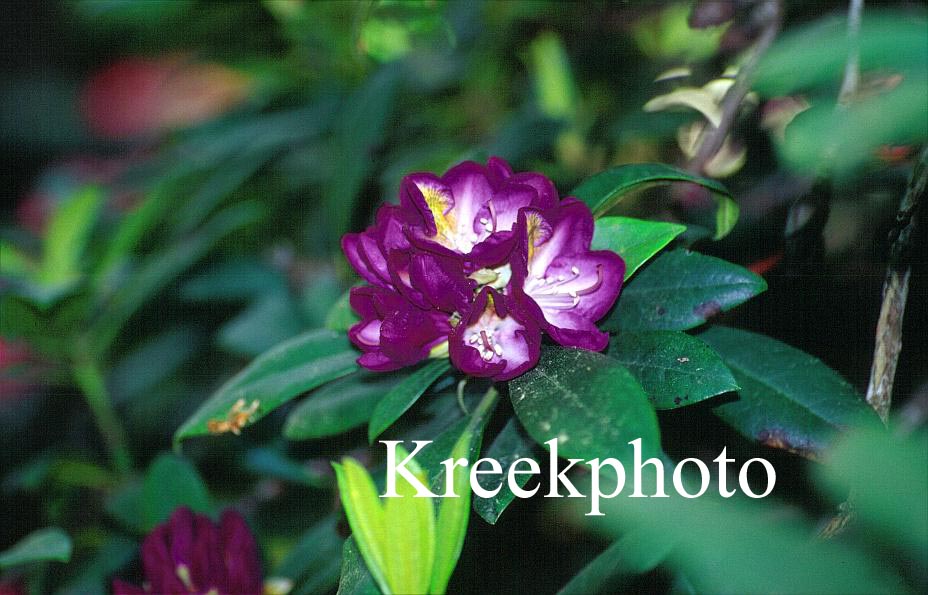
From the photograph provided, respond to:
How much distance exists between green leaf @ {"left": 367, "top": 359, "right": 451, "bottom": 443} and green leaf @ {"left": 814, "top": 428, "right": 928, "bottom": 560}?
0.29 metres

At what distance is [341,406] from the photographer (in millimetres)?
680

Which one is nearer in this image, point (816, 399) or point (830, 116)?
point (830, 116)

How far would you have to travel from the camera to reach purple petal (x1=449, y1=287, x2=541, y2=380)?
1.70ft

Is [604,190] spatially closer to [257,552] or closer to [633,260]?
[633,260]

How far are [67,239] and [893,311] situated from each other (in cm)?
109

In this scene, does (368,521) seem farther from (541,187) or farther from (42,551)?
(42,551)

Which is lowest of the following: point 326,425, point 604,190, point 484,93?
point 326,425

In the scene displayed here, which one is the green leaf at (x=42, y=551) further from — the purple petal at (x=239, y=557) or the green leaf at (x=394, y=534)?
the green leaf at (x=394, y=534)

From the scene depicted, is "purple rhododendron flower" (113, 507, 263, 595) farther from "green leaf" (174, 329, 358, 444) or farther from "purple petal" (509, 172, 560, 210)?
"purple petal" (509, 172, 560, 210)

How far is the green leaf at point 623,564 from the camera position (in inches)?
21.2

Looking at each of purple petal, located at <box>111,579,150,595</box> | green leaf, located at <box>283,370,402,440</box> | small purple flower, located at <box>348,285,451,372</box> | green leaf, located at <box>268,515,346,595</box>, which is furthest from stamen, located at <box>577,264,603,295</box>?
purple petal, located at <box>111,579,150,595</box>

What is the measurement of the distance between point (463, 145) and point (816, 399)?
833mm

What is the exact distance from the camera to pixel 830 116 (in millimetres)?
412

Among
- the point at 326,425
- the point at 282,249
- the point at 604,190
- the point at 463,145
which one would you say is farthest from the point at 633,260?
the point at 282,249
